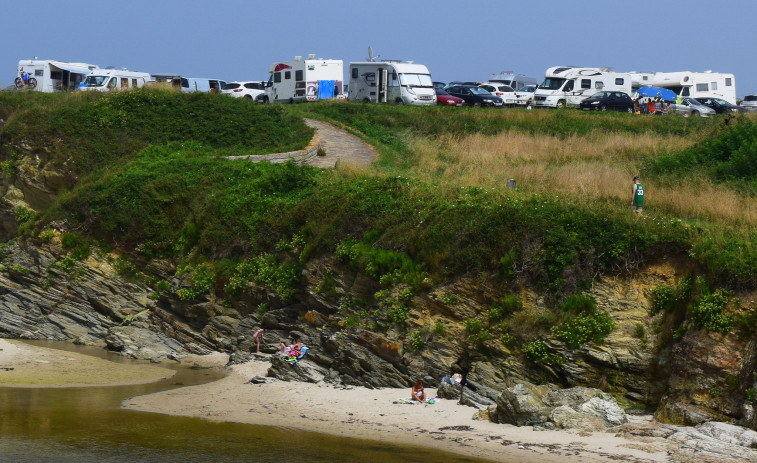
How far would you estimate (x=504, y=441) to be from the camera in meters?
16.8

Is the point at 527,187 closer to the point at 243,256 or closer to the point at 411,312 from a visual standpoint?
the point at 411,312

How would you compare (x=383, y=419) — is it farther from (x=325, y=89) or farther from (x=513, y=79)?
(x=513, y=79)

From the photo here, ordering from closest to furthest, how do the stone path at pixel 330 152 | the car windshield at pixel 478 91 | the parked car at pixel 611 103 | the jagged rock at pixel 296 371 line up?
the jagged rock at pixel 296 371 < the stone path at pixel 330 152 < the parked car at pixel 611 103 < the car windshield at pixel 478 91

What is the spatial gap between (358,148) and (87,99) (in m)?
11.7

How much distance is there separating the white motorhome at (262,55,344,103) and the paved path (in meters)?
8.05

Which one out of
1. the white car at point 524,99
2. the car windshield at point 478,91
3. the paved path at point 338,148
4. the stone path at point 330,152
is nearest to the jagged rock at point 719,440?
the stone path at point 330,152

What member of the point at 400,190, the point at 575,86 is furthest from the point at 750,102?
the point at 400,190

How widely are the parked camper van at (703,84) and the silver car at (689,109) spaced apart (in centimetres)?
623

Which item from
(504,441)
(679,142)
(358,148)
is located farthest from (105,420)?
(679,142)

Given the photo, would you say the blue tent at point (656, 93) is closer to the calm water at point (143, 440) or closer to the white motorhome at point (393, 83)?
the white motorhome at point (393, 83)

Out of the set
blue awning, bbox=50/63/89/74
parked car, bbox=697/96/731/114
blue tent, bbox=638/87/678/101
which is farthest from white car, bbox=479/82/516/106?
blue awning, bbox=50/63/89/74

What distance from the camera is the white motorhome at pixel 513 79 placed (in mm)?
64062

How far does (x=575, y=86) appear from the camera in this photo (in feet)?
164

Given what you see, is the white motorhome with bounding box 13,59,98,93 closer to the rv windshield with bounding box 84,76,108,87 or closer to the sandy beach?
the rv windshield with bounding box 84,76,108,87
